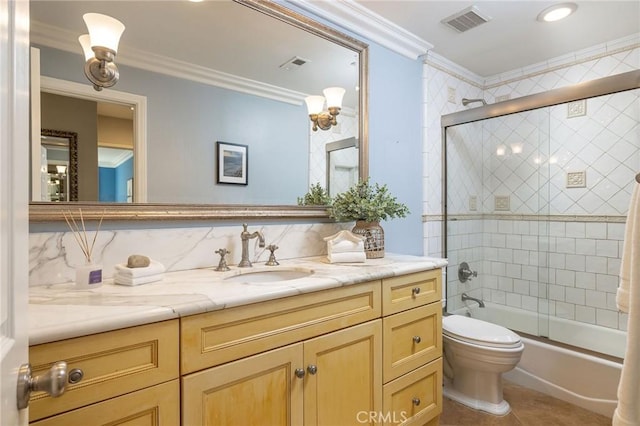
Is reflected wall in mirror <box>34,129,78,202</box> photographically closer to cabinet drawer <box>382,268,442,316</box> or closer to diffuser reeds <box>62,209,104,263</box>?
diffuser reeds <box>62,209,104,263</box>

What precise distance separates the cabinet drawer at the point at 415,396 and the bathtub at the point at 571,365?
917 millimetres

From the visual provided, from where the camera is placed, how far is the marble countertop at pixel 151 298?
0.77m

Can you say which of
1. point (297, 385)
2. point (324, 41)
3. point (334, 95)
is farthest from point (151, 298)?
point (324, 41)

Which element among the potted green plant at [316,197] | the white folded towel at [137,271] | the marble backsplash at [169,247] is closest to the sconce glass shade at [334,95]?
the potted green plant at [316,197]

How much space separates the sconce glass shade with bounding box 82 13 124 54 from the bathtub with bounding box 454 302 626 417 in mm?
2824

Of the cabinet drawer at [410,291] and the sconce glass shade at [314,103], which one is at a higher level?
the sconce glass shade at [314,103]

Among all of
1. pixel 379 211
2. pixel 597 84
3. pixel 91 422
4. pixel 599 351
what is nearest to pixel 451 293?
pixel 599 351

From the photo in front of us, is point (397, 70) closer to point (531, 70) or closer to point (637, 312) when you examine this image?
point (531, 70)

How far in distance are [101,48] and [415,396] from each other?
200cm

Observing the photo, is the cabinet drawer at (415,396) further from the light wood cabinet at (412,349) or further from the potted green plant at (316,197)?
the potted green plant at (316,197)

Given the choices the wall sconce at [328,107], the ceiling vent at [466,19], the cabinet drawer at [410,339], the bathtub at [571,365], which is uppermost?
the ceiling vent at [466,19]

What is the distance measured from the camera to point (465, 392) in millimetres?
2049

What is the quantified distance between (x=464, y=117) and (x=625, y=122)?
989mm

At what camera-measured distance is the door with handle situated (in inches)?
18.4
